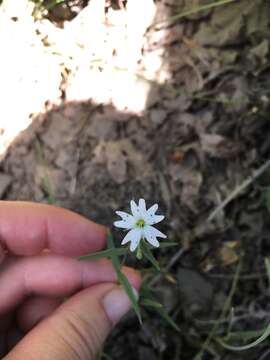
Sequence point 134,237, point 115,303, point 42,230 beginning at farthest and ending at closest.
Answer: point 42,230, point 115,303, point 134,237

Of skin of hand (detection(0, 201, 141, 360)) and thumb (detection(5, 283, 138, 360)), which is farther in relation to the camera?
skin of hand (detection(0, 201, 141, 360))

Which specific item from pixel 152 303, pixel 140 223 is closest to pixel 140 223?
pixel 140 223

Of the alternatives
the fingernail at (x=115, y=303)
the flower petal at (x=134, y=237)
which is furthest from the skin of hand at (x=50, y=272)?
the flower petal at (x=134, y=237)

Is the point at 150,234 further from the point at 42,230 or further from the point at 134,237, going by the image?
the point at 42,230

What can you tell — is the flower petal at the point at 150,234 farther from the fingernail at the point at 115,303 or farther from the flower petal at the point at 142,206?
the fingernail at the point at 115,303

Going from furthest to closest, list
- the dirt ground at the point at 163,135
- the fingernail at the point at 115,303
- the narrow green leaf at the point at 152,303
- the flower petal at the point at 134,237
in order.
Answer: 1. the dirt ground at the point at 163,135
2. the fingernail at the point at 115,303
3. the narrow green leaf at the point at 152,303
4. the flower petal at the point at 134,237

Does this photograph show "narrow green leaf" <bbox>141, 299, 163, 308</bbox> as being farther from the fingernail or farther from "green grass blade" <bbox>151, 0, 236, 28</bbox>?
"green grass blade" <bbox>151, 0, 236, 28</bbox>

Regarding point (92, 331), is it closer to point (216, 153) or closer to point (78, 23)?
point (216, 153)

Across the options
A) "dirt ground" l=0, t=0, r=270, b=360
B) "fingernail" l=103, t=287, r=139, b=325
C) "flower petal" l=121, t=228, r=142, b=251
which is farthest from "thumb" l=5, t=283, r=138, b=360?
"dirt ground" l=0, t=0, r=270, b=360
